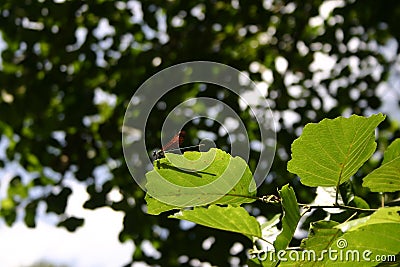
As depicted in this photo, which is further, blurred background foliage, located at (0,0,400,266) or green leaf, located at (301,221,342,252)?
blurred background foliage, located at (0,0,400,266)

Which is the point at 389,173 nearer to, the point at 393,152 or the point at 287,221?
the point at 393,152

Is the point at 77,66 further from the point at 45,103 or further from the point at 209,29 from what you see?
the point at 209,29

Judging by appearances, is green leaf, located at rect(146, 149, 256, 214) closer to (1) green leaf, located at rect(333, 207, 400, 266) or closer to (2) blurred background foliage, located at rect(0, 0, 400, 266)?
(1) green leaf, located at rect(333, 207, 400, 266)

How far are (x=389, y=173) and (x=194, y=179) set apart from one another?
8.1 inches

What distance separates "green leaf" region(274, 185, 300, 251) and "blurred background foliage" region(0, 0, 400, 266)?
3.95 ft

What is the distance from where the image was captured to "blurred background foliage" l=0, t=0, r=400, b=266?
6.33 ft

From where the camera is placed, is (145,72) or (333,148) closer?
(333,148)

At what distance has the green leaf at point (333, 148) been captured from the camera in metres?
0.51

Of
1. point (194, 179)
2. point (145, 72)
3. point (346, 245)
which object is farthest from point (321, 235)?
point (145, 72)

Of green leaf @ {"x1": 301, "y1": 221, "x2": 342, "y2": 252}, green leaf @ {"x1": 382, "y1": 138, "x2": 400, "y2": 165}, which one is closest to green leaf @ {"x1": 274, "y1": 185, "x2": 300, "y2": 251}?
green leaf @ {"x1": 301, "y1": 221, "x2": 342, "y2": 252}

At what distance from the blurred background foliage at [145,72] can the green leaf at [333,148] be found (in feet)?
3.82

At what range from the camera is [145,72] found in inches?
79.4

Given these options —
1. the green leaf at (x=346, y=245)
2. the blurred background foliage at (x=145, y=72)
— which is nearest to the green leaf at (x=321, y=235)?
the green leaf at (x=346, y=245)

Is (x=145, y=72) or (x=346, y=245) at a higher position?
(x=346, y=245)
